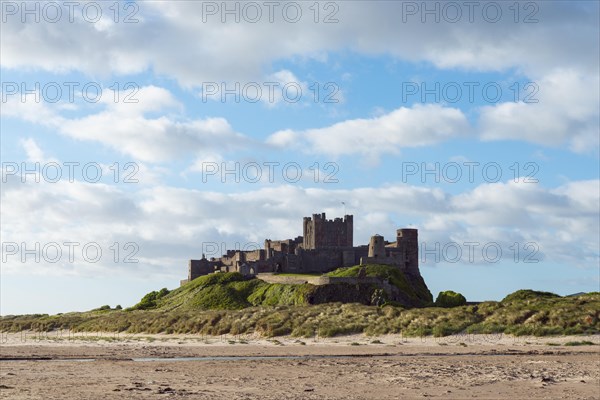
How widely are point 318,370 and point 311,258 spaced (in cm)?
7554

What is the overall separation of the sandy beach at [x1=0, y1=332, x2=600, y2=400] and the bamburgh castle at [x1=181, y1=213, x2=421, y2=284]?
192ft

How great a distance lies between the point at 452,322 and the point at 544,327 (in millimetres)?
5759

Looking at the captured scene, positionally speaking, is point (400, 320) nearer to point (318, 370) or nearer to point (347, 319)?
point (347, 319)

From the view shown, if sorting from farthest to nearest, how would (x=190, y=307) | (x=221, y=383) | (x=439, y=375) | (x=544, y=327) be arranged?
(x=190, y=307), (x=544, y=327), (x=439, y=375), (x=221, y=383)

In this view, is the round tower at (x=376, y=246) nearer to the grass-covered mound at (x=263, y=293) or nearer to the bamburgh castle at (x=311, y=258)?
the bamburgh castle at (x=311, y=258)

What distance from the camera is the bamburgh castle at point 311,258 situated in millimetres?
101250

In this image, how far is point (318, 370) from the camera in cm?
2723

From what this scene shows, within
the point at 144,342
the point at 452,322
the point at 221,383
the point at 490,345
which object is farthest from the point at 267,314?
the point at 221,383

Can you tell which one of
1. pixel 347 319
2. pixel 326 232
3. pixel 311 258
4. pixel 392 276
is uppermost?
pixel 326 232

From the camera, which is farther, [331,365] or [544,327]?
[544,327]

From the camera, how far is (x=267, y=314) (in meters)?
55.2

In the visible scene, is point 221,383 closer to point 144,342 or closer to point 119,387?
point 119,387

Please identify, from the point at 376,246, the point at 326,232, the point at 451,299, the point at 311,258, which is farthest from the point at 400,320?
the point at 326,232

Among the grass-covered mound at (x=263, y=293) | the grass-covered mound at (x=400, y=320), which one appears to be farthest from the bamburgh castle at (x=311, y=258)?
the grass-covered mound at (x=400, y=320)
